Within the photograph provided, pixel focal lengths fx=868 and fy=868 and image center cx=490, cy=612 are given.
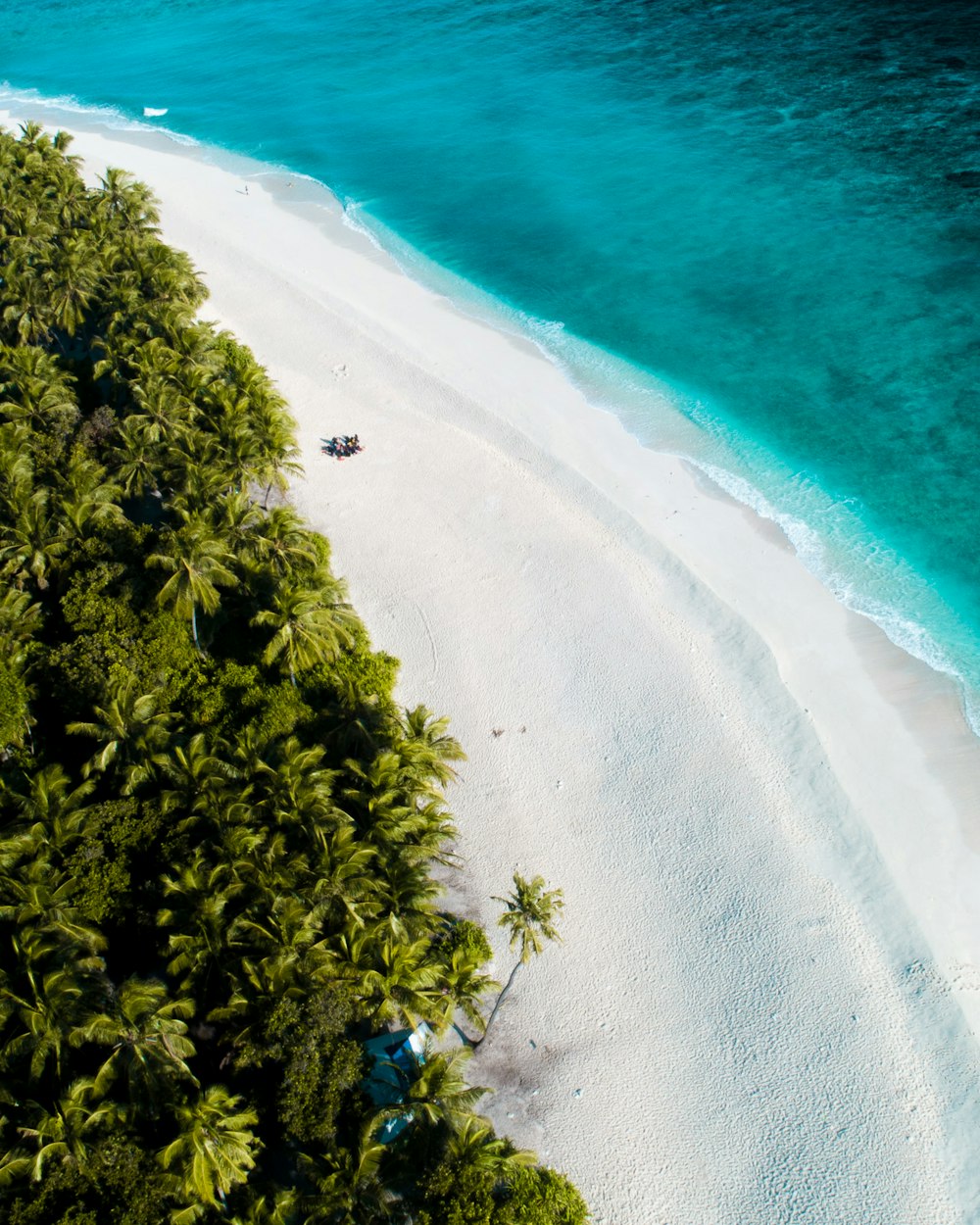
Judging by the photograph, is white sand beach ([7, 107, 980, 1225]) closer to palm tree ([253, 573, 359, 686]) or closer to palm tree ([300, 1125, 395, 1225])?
palm tree ([253, 573, 359, 686])

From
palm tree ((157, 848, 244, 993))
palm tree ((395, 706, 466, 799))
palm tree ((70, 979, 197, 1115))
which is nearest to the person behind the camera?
palm tree ((70, 979, 197, 1115))

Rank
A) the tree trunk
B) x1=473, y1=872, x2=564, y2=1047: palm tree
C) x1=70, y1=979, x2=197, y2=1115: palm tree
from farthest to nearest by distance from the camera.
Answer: the tree trunk
x1=473, y1=872, x2=564, y2=1047: palm tree
x1=70, y1=979, x2=197, y2=1115: palm tree

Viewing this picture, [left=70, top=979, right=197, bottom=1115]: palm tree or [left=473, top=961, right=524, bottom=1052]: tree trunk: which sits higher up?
[left=70, top=979, right=197, bottom=1115]: palm tree

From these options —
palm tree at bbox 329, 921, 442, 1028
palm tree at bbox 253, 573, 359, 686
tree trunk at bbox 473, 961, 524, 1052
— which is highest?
→ palm tree at bbox 253, 573, 359, 686

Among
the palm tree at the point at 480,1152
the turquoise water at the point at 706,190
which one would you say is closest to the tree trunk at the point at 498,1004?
the palm tree at the point at 480,1152

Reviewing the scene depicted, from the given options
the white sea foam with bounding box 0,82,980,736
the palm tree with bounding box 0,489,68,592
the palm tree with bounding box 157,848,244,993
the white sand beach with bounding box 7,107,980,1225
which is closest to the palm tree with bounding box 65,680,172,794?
the palm tree with bounding box 157,848,244,993

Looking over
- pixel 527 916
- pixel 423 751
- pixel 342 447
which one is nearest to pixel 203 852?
pixel 423 751
